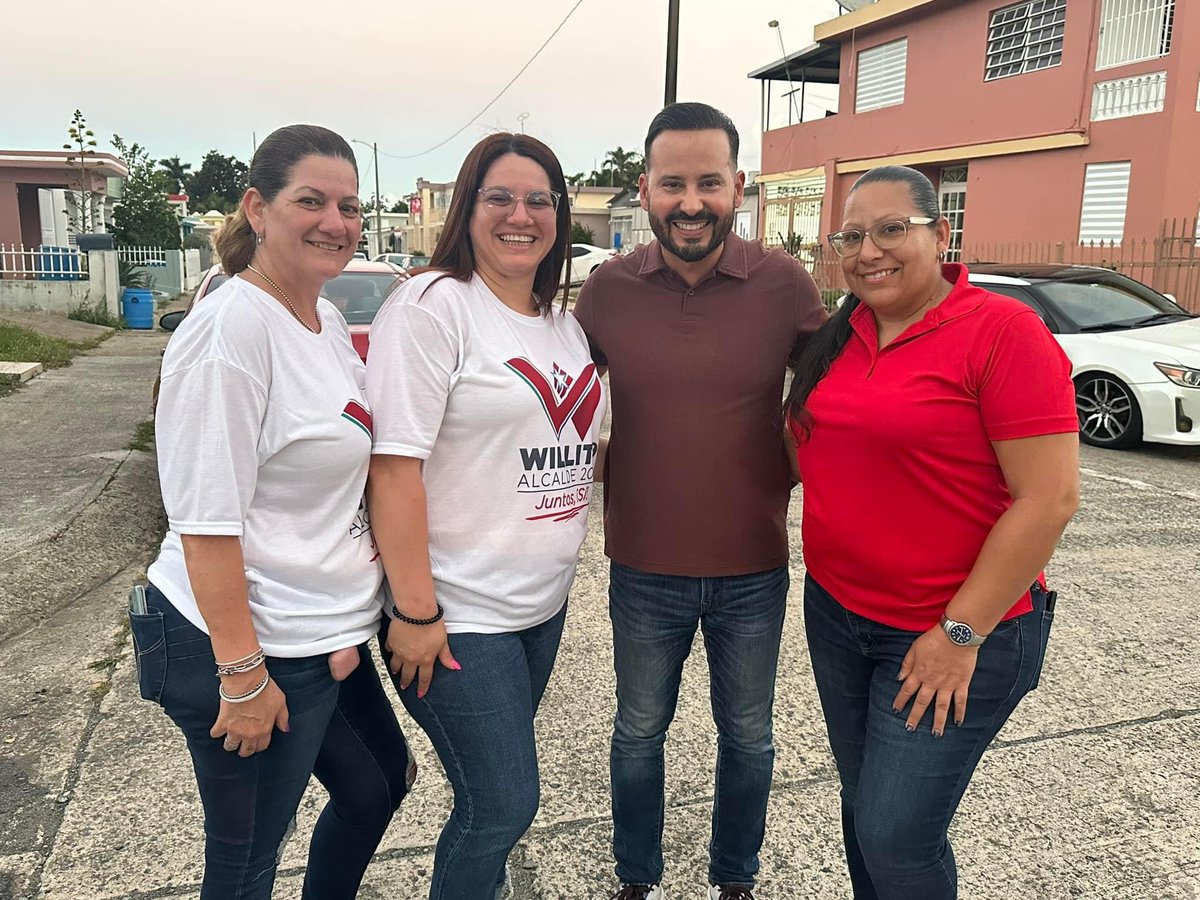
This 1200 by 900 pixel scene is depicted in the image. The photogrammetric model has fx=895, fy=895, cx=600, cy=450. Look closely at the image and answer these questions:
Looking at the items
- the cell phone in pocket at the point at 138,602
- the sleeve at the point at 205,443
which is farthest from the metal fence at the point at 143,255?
the sleeve at the point at 205,443

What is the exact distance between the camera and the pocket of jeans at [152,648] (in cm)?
168

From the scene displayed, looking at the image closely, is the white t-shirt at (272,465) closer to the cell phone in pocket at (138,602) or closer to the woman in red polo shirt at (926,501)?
the cell phone in pocket at (138,602)

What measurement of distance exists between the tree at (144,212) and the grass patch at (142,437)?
16.5 meters

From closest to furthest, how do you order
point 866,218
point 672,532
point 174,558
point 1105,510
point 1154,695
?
1. point 174,558
2. point 866,218
3. point 672,532
4. point 1154,695
5. point 1105,510

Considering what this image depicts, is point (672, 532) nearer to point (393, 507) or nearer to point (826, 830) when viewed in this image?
point (393, 507)

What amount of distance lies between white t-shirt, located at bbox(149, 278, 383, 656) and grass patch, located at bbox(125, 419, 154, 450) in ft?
20.4

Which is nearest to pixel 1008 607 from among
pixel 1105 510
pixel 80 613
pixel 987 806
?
pixel 987 806

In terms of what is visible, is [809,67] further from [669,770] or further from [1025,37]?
[669,770]

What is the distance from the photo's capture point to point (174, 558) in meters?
1.76

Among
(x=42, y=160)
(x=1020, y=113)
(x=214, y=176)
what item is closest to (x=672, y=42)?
(x=1020, y=113)

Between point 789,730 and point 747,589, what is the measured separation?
1.25 meters

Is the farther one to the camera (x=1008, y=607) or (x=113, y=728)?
(x=113, y=728)

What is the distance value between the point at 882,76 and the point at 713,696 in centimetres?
2129

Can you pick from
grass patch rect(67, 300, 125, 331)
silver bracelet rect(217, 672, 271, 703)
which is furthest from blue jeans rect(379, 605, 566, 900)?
grass patch rect(67, 300, 125, 331)
